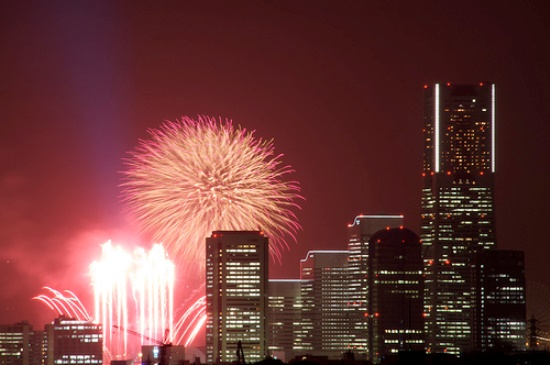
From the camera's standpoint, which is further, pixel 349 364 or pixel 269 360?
pixel 349 364

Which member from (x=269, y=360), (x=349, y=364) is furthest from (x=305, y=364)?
(x=349, y=364)

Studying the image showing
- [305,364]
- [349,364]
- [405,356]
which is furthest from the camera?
[349,364]

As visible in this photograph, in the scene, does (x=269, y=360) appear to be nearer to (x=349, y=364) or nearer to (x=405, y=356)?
(x=405, y=356)

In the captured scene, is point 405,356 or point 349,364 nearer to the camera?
point 405,356

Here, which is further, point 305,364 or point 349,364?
point 349,364

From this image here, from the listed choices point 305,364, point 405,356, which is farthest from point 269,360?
point 405,356

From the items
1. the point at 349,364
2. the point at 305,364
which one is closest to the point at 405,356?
the point at 305,364

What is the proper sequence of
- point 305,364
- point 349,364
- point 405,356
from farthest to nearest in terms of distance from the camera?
point 349,364
point 405,356
point 305,364

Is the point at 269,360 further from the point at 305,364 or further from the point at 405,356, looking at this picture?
the point at 405,356
